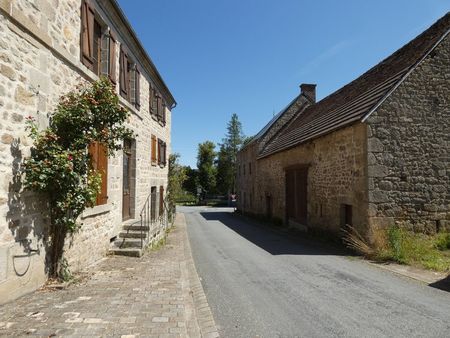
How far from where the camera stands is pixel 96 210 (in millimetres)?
7727

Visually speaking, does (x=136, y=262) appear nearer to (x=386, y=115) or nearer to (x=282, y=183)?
(x=386, y=115)

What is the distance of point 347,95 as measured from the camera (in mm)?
15789

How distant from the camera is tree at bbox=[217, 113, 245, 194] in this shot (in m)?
60.7

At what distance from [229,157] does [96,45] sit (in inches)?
2135

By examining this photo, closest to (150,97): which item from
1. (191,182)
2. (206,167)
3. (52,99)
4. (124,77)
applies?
(124,77)

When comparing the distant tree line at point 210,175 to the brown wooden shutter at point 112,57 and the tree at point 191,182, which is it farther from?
the brown wooden shutter at point 112,57

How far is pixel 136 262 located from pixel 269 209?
15.4 metres

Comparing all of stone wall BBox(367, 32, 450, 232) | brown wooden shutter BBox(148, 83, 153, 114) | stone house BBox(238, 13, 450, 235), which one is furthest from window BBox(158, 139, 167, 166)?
stone wall BBox(367, 32, 450, 232)

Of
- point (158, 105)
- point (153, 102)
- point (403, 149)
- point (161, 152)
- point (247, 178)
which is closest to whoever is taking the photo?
point (403, 149)

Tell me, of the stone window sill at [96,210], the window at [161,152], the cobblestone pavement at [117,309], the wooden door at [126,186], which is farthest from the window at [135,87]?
the cobblestone pavement at [117,309]

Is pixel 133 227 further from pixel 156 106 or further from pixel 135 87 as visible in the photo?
pixel 156 106

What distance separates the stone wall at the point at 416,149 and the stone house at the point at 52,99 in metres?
7.34

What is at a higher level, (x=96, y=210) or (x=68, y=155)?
(x=68, y=155)

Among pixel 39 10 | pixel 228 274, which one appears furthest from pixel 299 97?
pixel 39 10
